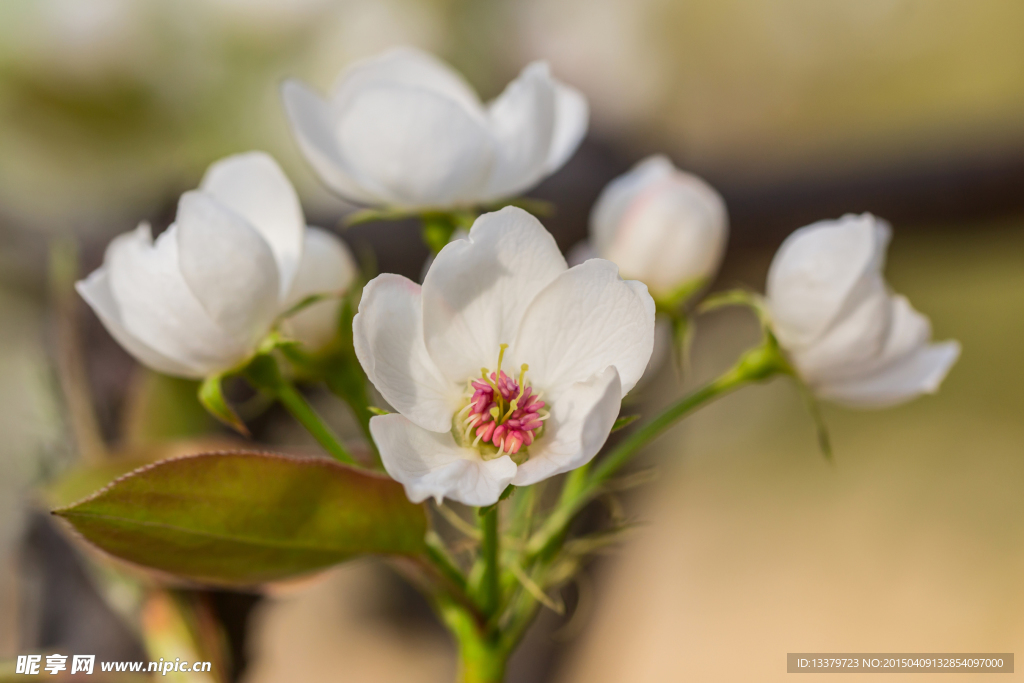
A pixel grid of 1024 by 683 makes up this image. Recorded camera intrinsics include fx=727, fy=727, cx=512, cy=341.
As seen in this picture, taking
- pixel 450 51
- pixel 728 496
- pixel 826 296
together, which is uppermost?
pixel 826 296

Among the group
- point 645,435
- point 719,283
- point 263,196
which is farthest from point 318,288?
point 719,283

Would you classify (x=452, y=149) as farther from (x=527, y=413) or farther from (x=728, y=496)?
(x=728, y=496)

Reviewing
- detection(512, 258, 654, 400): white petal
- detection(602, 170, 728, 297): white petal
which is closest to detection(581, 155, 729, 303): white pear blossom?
detection(602, 170, 728, 297): white petal

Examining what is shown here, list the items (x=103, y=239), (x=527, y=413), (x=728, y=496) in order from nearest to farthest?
(x=527, y=413), (x=103, y=239), (x=728, y=496)

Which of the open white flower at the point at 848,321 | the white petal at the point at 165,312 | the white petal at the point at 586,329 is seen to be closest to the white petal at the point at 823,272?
the open white flower at the point at 848,321

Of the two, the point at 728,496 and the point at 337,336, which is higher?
the point at 337,336

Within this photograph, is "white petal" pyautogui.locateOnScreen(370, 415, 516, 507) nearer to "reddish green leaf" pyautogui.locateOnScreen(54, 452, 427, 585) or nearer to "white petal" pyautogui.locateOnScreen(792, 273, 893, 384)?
"reddish green leaf" pyautogui.locateOnScreen(54, 452, 427, 585)

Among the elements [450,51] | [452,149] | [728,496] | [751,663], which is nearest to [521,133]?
[452,149]
